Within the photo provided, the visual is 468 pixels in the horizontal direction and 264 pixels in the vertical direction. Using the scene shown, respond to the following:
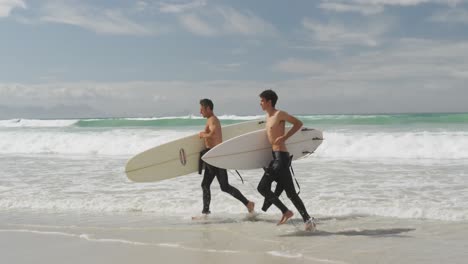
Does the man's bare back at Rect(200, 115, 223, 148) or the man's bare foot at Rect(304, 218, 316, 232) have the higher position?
the man's bare back at Rect(200, 115, 223, 148)

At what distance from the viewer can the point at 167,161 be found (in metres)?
6.95

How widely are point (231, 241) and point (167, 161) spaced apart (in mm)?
2300

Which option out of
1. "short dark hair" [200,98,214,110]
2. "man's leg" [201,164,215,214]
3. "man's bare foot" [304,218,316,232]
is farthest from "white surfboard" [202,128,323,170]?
"man's bare foot" [304,218,316,232]

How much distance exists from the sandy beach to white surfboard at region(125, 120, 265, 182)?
814 mm

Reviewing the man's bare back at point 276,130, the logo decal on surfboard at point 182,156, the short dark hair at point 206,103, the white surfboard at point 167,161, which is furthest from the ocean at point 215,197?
the short dark hair at point 206,103

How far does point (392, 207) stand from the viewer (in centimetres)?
647

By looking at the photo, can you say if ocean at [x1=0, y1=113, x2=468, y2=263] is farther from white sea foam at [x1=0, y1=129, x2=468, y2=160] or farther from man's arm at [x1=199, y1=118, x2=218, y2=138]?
man's arm at [x1=199, y1=118, x2=218, y2=138]

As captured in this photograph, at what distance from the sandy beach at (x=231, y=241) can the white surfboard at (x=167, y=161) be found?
0.81 m

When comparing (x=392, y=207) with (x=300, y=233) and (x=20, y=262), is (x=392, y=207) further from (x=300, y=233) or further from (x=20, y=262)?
(x=20, y=262)

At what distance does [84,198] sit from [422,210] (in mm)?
5057

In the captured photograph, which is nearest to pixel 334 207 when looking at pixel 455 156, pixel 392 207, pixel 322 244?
pixel 392 207

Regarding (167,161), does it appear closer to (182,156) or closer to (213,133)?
(182,156)

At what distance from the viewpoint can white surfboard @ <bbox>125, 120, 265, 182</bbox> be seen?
6836mm

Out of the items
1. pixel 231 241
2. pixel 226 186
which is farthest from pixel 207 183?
pixel 231 241
